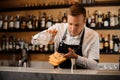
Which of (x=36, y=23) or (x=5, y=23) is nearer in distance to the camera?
(x=36, y=23)

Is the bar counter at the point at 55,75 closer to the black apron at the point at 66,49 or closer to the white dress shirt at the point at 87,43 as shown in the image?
the white dress shirt at the point at 87,43

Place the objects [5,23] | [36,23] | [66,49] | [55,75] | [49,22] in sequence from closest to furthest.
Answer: [55,75]
[66,49]
[49,22]
[36,23]
[5,23]

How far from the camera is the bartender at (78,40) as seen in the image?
81.9 inches

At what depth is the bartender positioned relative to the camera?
6.82 ft

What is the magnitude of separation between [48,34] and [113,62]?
6.31 ft

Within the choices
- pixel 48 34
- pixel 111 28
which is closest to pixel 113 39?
pixel 111 28

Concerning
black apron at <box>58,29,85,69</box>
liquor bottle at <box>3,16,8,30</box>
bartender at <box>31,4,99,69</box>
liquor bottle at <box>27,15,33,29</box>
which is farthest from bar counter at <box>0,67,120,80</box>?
liquor bottle at <box>3,16,8,30</box>

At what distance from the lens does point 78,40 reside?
2.37 m

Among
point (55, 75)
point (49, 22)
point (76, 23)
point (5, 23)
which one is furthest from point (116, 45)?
point (55, 75)

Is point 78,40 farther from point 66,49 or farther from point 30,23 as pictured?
point 30,23

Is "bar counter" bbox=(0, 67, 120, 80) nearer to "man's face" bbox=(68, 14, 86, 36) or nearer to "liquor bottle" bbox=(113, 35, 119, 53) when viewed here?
"man's face" bbox=(68, 14, 86, 36)

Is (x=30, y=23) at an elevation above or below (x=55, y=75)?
above

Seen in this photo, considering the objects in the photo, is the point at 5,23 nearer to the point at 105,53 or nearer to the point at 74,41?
the point at 105,53

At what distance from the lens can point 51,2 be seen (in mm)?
4207
